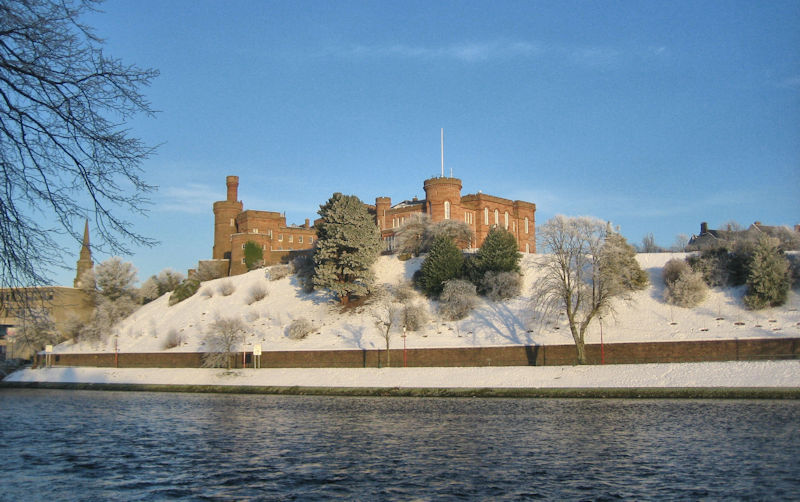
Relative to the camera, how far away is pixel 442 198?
69.6 metres

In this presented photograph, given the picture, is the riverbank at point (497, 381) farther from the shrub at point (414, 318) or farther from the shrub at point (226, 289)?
the shrub at point (226, 289)

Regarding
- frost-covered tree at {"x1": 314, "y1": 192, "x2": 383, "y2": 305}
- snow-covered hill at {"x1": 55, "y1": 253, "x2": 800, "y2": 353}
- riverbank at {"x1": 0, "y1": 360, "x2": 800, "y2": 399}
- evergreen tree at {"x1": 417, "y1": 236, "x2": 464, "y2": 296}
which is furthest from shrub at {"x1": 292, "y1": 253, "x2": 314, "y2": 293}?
riverbank at {"x1": 0, "y1": 360, "x2": 800, "y2": 399}

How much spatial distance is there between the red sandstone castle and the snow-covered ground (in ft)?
90.2

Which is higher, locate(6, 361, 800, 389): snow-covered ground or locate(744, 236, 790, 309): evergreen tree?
locate(744, 236, 790, 309): evergreen tree

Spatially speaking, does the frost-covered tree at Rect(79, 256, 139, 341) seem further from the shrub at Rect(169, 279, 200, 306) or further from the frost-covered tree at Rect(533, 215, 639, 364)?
the frost-covered tree at Rect(533, 215, 639, 364)

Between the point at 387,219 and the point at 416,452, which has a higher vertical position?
the point at 387,219

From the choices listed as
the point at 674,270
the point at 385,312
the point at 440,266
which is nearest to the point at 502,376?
the point at 385,312

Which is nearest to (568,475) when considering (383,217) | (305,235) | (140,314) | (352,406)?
(352,406)

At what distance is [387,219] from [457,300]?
31.0 metres

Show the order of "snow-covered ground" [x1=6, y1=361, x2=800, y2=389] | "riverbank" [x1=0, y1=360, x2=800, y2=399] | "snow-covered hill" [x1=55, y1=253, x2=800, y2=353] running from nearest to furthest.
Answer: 1. "riverbank" [x1=0, y1=360, x2=800, y2=399]
2. "snow-covered ground" [x1=6, y1=361, x2=800, y2=389]
3. "snow-covered hill" [x1=55, y1=253, x2=800, y2=353]

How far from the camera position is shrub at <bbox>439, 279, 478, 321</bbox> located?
48.0m

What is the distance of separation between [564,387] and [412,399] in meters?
7.37

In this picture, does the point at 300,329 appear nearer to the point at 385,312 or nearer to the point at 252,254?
the point at 385,312

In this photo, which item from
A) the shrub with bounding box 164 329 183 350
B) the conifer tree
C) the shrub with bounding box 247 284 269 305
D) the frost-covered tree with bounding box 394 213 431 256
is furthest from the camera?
the frost-covered tree with bounding box 394 213 431 256
